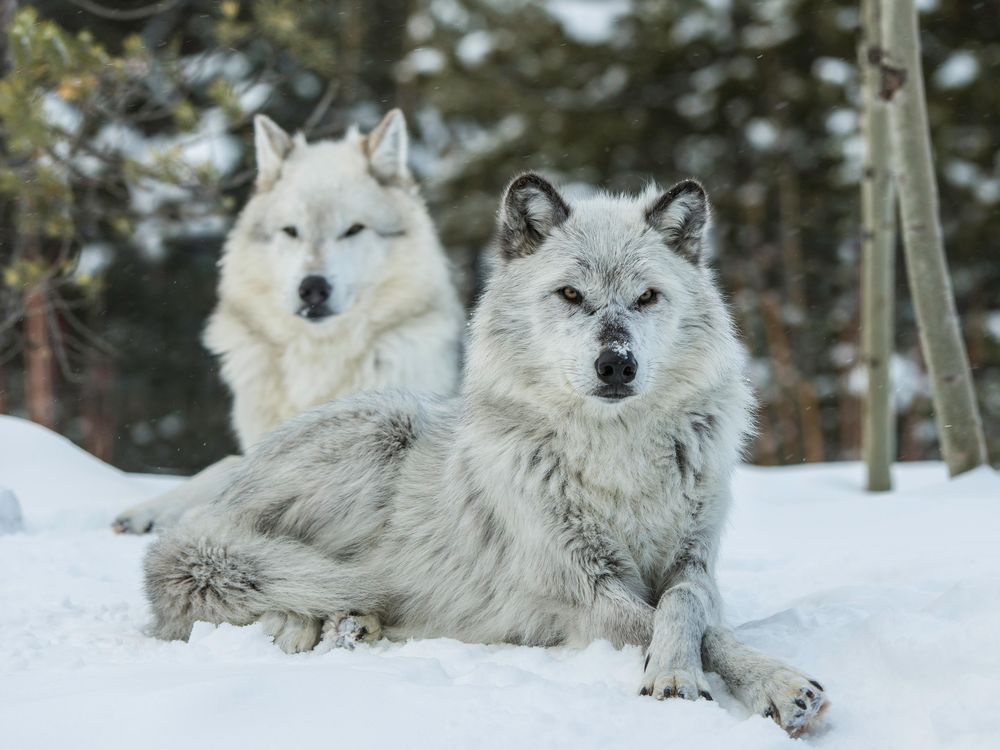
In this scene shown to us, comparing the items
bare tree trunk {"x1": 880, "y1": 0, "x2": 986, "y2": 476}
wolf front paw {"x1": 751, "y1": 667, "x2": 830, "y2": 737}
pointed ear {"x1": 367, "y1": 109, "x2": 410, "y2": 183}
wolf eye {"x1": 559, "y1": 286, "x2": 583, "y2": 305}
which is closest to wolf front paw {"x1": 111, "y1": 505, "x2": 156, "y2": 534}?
pointed ear {"x1": 367, "y1": 109, "x2": 410, "y2": 183}

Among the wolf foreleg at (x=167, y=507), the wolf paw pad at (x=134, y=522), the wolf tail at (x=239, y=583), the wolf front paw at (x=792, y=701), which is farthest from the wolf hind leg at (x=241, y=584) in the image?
the wolf paw pad at (x=134, y=522)

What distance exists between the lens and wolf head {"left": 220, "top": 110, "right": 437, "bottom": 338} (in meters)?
5.61

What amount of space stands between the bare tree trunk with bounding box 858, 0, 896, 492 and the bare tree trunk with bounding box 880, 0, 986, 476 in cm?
97

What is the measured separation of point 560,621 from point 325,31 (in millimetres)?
14090

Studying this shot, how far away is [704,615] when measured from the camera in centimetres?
291

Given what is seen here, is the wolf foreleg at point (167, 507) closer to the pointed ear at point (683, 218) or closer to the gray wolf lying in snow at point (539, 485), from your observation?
the gray wolf lying in snow at point (539, 485)

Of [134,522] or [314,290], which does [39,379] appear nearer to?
A: [134,522]

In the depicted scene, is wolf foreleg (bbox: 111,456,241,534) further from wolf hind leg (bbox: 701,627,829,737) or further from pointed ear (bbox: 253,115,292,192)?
wolf hind leg (bbox: 701,627,829,737)

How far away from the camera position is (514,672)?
108 inches

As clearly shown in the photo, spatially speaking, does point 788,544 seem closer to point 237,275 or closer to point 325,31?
point 237,275

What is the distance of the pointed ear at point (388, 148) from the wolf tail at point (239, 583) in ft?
10.4

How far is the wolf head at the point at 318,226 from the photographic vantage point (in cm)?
561

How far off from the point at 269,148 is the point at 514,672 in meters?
4.18

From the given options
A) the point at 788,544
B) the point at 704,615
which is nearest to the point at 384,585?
the point at 704,615
